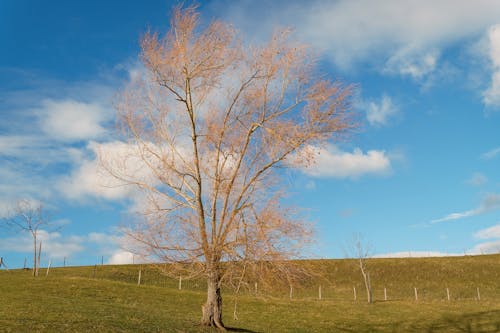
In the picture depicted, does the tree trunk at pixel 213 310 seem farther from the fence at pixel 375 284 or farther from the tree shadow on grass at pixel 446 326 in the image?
the fence at pixel 375 284

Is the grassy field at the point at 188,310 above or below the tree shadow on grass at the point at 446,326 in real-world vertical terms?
above

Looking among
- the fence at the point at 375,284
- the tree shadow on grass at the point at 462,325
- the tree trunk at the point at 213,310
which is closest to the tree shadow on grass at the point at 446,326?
the tree shadow on grass at the point at 462,325

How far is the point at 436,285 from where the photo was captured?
6719 centimetres

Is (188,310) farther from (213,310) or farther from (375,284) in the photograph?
(375,284)

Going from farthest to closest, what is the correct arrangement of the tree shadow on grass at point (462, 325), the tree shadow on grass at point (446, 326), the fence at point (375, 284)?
the fence at point (375, 284) → the tree shadow on grass at point (462, 325) → the tree shadow on grass at point (446, 326)

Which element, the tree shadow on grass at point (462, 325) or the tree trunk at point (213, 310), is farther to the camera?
the tree shadow on grass at point (462, 325)

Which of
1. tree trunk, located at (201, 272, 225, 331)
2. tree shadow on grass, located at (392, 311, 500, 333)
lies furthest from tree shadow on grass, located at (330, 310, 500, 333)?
tree trunk, located at (201, 272, 225, 331)

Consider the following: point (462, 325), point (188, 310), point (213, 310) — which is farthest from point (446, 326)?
point (213, 310)

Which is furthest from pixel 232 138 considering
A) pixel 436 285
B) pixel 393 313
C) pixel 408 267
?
pixel 408 267

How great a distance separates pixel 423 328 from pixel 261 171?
2114 centimetres

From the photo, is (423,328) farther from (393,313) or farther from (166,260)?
(166,260)

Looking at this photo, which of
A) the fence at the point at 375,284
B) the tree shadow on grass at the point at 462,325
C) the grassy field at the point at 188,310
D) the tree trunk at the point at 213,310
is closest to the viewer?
the grassy field at the point at 188,310

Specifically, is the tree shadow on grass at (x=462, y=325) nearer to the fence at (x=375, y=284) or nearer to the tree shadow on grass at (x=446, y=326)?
the tree shadow on grass at (x=446, y=326)

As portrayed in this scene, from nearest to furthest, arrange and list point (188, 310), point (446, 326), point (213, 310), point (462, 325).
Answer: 1. point (213, 310)
2. point (188, 310)
3. point (446, 326)
4. point (462, 325)
